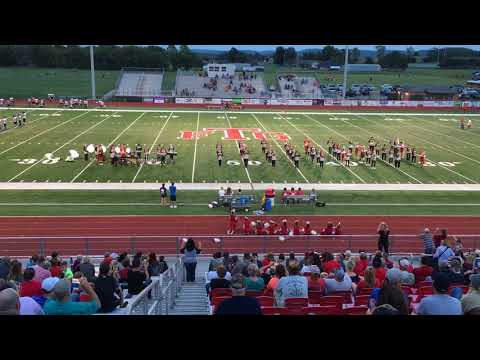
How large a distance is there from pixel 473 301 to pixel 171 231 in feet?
39.9

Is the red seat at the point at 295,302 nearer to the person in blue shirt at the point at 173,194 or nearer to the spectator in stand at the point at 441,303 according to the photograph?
the spectator in stand at the point at 441,303

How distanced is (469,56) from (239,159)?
10117 centimetres

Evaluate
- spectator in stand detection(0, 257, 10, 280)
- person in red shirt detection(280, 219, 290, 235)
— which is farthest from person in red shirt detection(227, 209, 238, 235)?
spectator in stand detection(0, 257, 10, 280)

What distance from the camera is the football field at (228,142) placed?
2308 cm

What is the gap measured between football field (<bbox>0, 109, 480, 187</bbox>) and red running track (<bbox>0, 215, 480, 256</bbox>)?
520cm

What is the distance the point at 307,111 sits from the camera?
165 feet

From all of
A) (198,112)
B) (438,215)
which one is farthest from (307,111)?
(438,215)

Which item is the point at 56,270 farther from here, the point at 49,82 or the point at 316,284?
the point at 49,82

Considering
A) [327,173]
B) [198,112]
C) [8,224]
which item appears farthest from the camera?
[198,112]

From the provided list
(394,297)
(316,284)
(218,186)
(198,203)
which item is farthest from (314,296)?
(218,186)

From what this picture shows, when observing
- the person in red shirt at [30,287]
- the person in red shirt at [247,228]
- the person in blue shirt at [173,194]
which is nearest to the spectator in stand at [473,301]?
the person in red shirt at [30,287]

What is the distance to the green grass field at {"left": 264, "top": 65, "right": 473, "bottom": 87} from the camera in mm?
78875

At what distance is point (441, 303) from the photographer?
440 cm
